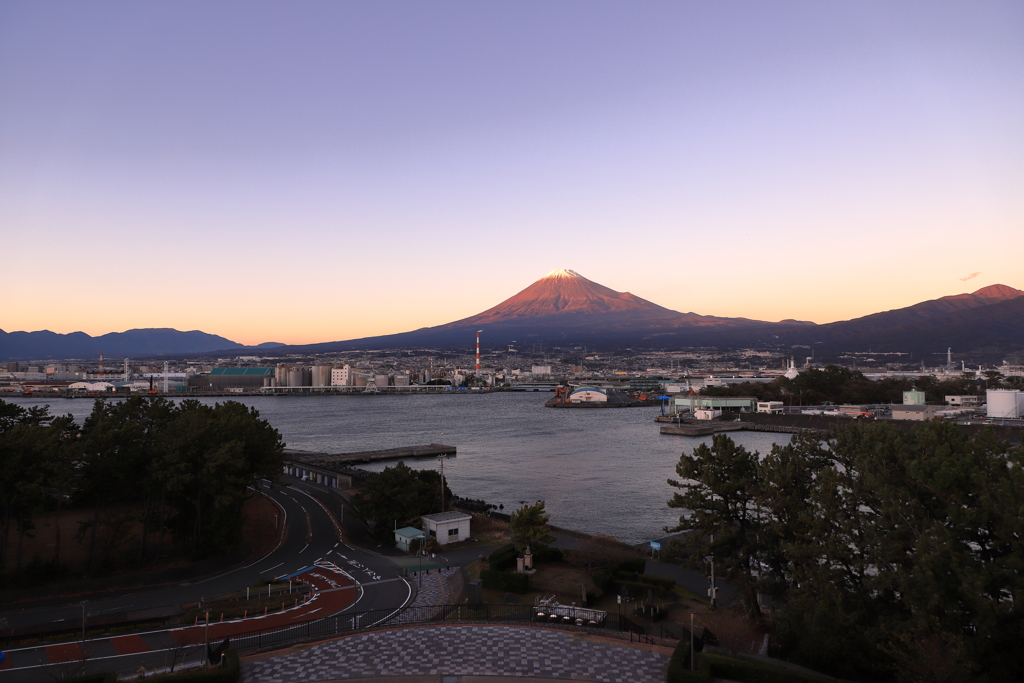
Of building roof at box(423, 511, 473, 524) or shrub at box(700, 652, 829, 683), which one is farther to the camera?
building roof at box(423, 511, 473, 524)

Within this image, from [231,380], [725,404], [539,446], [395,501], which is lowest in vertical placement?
[539,446]

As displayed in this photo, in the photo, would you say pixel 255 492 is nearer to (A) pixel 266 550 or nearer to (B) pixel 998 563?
(A) pixel 266 550

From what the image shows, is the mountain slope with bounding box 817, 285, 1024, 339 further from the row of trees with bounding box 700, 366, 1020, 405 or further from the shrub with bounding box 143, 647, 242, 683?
the shrub with bounding box 143, 647, 242, 683

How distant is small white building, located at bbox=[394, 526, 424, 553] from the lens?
11.8 metres

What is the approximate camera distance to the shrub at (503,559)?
9.84 meters

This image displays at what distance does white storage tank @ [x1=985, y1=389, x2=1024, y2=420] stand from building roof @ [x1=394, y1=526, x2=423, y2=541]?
34.4 metres

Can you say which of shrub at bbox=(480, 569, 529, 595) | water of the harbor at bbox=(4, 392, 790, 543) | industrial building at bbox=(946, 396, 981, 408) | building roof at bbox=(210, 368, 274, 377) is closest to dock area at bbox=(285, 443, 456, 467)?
water of the harbor at bbox=(4, 392, 790, 543)

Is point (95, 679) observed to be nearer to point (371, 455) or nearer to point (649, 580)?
point (649, 580)

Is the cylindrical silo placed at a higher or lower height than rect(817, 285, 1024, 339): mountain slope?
lower

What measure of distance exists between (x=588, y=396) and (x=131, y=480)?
49.3m

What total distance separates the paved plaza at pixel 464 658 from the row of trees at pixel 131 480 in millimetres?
4952

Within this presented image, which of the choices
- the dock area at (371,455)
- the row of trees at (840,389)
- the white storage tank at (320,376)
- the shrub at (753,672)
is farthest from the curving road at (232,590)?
the white storage tank at (320,376)

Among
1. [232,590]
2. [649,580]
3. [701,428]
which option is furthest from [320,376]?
[649,580]

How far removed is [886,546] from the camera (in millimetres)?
6207
